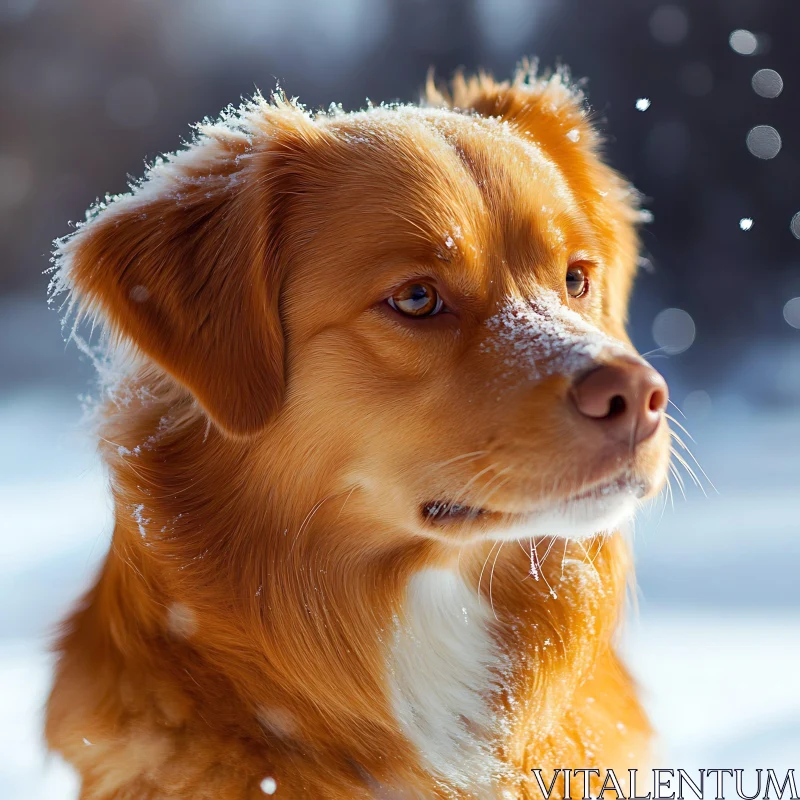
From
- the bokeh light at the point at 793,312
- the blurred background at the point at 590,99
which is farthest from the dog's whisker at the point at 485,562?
the bokeh light at the point at 793,312

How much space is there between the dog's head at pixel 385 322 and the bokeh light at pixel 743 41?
5.30 meters

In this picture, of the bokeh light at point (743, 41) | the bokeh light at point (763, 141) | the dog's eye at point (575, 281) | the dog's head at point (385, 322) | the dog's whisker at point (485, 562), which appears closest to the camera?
the dog's head at point (385, 322)

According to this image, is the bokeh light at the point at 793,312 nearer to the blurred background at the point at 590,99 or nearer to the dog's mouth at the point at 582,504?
the blurred background at the point at 590,99

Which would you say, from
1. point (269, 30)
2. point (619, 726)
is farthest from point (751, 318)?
point (619, 726)

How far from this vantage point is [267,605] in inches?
77.9

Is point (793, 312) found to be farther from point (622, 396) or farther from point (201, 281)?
point (201, 281)

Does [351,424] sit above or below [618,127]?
below

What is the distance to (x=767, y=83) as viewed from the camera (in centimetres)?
662

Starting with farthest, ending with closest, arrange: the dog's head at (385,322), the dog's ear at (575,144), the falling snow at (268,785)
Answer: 1. the dog's ear at (575,144)
2. the falling snow at (268,785)
3. the dog's head at (385,322)

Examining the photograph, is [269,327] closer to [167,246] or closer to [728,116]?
[167,246]

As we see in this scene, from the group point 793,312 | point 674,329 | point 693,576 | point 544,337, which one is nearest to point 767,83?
point 793,312

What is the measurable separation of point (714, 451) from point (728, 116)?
268cm

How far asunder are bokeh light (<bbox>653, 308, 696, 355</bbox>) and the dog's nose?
17.6 ft

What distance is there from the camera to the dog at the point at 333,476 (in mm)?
1884
